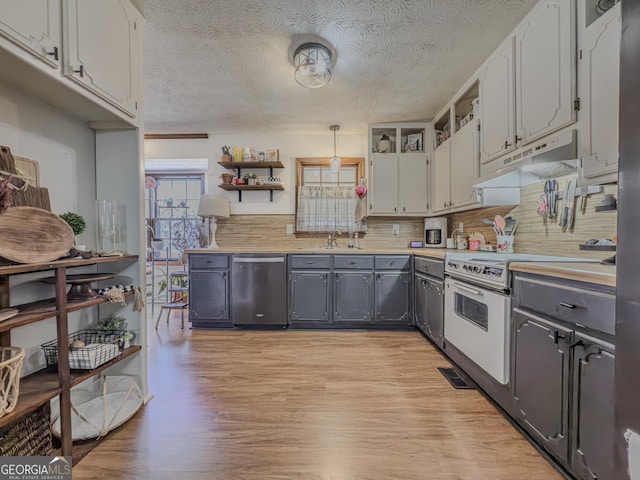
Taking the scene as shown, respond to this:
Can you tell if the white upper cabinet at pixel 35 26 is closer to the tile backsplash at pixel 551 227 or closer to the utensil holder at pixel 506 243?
the tile backsplash at pixel 551 227

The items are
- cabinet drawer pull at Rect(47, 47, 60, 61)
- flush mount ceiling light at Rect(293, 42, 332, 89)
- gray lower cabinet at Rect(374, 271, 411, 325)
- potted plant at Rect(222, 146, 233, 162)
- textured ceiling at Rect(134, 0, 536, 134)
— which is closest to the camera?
cabinet drawer pull at Rect(47, 47, 60, 61)

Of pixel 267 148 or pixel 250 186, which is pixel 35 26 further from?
pixel 267 148

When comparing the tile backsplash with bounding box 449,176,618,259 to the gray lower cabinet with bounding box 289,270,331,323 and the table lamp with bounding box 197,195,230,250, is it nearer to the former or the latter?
the gray lower cabinet with bounding box 289,270,331,323

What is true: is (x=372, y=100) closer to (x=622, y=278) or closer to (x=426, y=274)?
(x=426, y=274)

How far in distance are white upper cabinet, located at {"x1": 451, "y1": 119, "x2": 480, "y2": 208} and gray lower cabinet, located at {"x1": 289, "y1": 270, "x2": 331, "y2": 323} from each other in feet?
4.97

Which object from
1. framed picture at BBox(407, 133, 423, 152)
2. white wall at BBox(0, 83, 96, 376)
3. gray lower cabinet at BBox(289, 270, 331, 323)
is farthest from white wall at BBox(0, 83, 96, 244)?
framed picture at BBox(407, 133, 423, 152)

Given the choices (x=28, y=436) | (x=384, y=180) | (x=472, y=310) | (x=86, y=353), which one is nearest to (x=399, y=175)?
(x=384, y=180)

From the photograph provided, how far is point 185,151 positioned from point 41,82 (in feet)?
8.91

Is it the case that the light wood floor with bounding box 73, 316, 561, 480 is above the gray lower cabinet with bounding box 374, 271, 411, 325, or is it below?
below

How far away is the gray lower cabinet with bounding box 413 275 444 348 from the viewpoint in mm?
2492

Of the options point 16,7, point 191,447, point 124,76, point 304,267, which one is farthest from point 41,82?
point 304,267

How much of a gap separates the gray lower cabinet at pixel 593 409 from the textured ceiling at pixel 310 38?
6.27ft

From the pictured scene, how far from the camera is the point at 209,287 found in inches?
124

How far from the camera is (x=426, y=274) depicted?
279 cm
